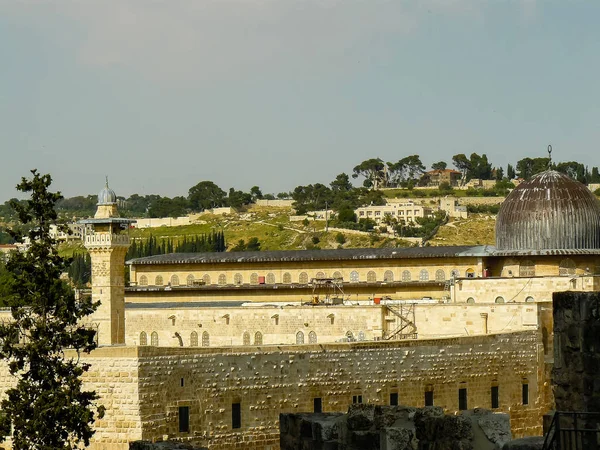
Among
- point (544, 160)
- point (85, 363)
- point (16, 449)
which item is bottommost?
point (16, 449)

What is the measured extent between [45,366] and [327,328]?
2047cm

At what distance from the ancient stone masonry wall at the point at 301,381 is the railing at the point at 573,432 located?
A: 68.3 feet

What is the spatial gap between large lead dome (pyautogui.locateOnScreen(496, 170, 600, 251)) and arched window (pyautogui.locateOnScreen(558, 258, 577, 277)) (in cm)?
53

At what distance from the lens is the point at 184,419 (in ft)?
100

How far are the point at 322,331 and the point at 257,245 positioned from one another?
338 feet

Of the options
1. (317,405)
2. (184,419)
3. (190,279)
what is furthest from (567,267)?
(184,419)

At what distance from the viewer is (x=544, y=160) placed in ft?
629

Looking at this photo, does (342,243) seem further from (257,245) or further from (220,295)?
(220,295)

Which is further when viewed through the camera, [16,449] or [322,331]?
[322,331]

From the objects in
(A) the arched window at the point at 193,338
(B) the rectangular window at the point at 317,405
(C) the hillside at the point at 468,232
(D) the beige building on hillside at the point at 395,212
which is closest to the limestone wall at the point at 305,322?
(A) the arched window at the point at 193,338

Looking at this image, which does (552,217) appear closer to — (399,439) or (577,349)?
(399,439)

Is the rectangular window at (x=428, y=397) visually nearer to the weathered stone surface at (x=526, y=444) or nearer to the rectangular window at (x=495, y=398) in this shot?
the rectangular window at (x=495, y=398)

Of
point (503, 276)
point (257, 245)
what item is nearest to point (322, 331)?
point (503, 276)

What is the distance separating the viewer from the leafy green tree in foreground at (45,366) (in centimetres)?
2969
